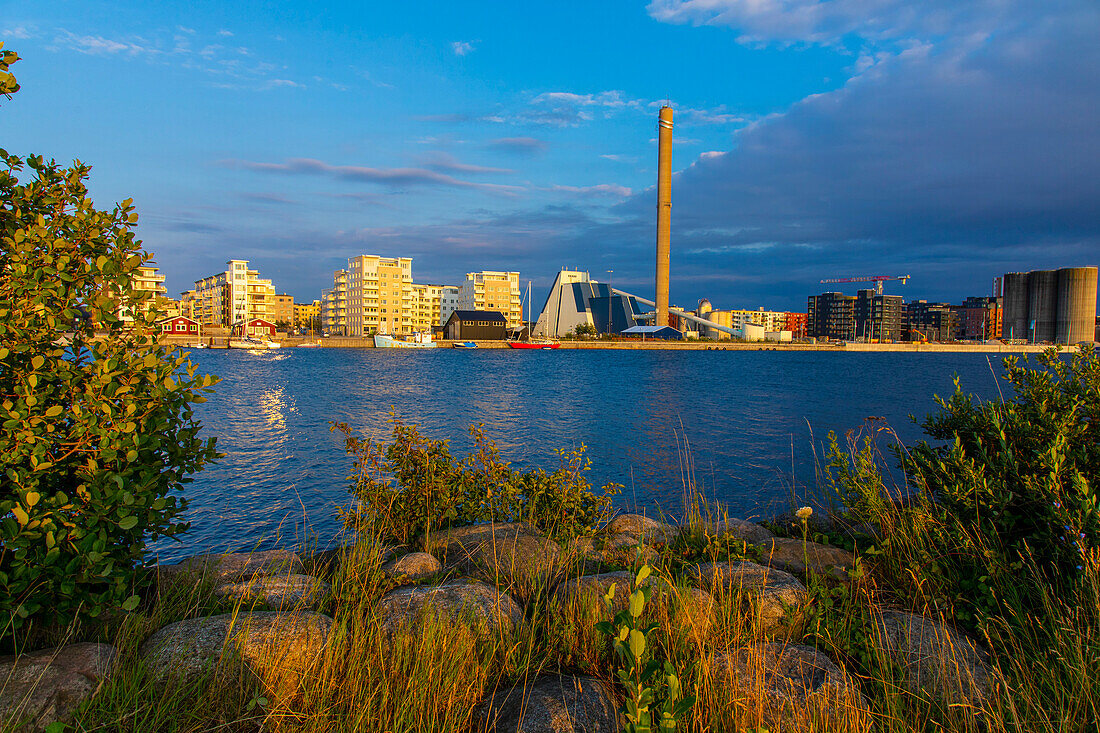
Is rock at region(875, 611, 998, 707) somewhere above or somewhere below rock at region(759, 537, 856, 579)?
above

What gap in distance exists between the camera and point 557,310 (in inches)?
6777

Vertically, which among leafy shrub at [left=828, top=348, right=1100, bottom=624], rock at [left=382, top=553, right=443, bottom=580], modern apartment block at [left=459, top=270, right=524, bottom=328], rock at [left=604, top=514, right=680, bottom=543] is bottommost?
rock at [left=604, top=514, right=680, bottom=543]

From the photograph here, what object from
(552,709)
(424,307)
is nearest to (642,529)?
(552,709)

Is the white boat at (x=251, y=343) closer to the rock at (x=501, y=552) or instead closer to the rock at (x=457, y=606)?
the rock at (x=501, y=552)

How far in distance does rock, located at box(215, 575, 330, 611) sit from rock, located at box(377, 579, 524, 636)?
0.55 metres

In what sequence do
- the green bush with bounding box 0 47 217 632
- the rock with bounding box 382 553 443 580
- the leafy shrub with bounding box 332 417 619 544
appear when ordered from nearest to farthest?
→ 1. the green bush with bounding box 0 47 217 632
2. the rock with bounding box 382 553 443 580
3. the leafy shrub with bounding box 332 417 619 544

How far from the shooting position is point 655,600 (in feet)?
13.9

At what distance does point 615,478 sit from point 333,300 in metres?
150

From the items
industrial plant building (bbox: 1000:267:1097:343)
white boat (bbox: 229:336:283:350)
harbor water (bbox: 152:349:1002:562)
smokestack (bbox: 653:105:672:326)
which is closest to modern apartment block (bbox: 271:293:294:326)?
white boat (bbox: 229:336:283:350)

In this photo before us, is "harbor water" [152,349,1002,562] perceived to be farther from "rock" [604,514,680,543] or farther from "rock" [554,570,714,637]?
"rock" [604,514,680,543]

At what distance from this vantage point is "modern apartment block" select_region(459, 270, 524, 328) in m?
154

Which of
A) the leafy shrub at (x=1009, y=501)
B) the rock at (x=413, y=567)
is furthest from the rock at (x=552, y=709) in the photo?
the leafy shrub at (x=1009, y=501)

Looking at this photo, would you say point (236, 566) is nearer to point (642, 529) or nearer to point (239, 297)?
→ point (642, 529)

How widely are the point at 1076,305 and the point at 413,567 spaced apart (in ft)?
794
